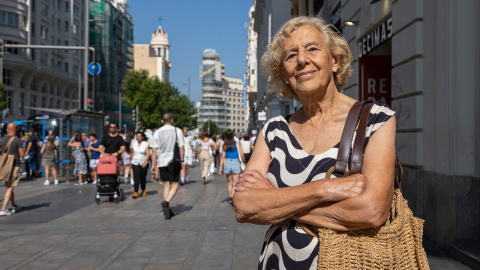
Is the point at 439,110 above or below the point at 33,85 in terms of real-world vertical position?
below

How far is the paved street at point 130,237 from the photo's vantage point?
19.3 feet

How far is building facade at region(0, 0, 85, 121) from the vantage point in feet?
177

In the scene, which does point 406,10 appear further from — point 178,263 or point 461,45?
point 178,263

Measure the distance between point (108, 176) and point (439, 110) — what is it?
316 inches

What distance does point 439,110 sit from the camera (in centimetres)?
651

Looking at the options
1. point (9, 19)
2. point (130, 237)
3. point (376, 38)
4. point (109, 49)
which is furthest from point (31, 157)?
point (109, 49)

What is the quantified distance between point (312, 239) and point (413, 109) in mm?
5961

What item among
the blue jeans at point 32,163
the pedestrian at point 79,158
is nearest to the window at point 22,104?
the blue jeans at point 32,163

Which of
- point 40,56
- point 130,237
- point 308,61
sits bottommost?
point 130,237

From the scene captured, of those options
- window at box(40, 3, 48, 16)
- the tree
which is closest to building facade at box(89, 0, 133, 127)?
the tree

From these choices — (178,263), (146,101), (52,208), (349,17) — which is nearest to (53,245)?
(178,263)

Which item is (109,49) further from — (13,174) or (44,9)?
(13,174)

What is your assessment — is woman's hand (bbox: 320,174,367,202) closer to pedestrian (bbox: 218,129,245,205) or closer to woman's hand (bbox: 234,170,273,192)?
woman's hand (bbox: 234,170,273,192)

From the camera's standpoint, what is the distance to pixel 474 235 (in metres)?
5.83
